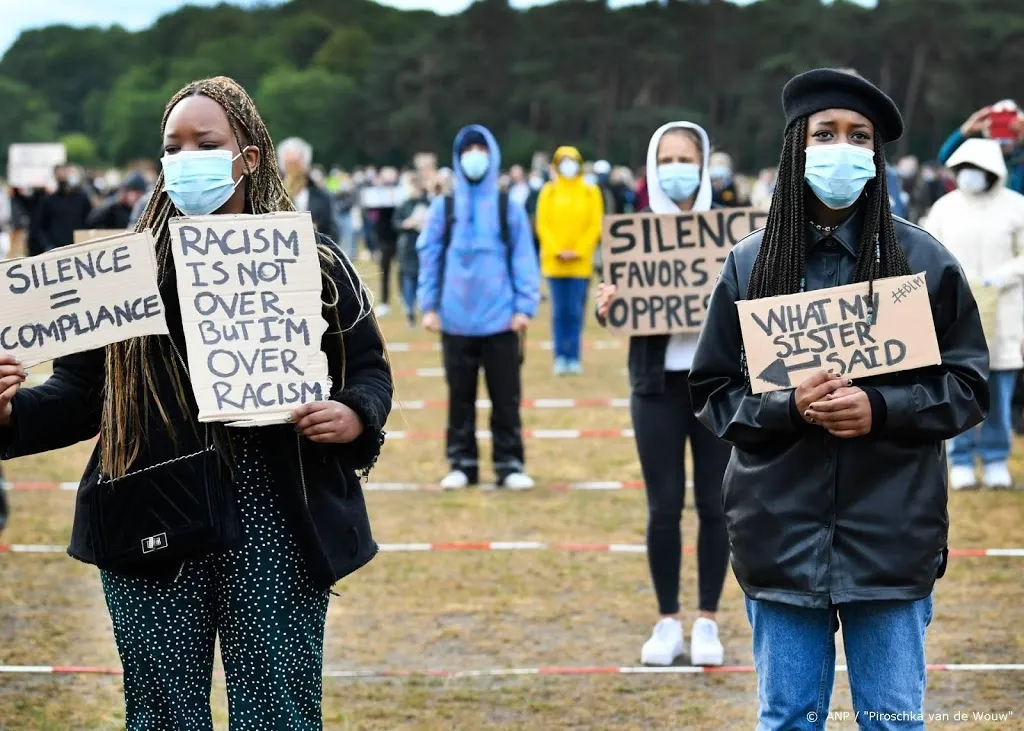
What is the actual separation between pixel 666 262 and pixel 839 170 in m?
3.08

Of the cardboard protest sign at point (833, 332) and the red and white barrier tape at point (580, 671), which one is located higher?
the cardboard protest sign at point (833, 332)

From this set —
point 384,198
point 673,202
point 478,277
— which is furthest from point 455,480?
point 384,198

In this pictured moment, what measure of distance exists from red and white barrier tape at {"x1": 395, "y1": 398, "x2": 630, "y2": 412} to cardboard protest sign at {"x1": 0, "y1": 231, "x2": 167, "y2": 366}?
985cm

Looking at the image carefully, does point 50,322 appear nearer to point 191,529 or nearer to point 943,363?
point 191,529

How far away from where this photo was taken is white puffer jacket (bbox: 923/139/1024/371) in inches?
355

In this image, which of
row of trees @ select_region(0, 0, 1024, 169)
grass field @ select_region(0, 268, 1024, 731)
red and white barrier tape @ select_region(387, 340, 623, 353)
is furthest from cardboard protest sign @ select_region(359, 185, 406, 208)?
row of trees @ select_region(0, 0, 1024, 169)

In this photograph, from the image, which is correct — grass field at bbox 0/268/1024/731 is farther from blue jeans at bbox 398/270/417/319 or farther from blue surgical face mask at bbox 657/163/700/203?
blue jeans at bbox 398/270/417/319

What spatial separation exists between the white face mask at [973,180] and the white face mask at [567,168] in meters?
6.63

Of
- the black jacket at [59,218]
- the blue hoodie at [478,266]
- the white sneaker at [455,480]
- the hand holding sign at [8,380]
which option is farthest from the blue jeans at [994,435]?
the black jacket at [59,218]

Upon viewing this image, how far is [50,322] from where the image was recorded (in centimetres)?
357

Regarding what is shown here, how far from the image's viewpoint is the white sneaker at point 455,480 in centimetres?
1006

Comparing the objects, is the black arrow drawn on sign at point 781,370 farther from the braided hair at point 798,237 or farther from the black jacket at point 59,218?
the black jacket at point 59,218

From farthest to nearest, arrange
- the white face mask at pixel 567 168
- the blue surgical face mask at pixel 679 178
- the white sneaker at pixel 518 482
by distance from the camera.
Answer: the white face mask at pixel 567 168, the white sneaker at pixel 518 482, the blue surgical face mask at pixel 679 178

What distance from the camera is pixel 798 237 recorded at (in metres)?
3.69
